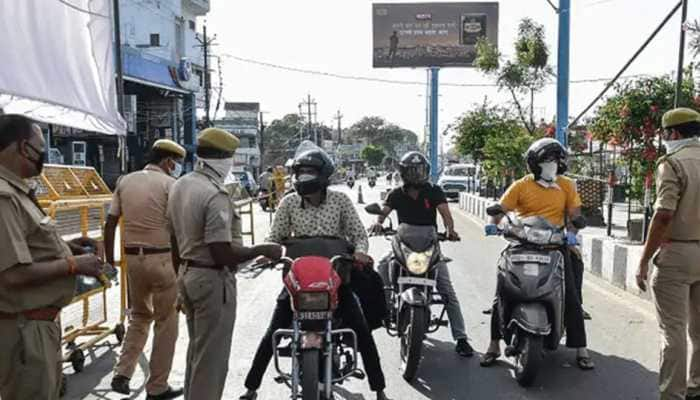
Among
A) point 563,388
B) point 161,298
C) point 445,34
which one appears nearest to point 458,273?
point 563,388

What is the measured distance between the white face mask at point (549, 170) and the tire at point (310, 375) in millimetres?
2714

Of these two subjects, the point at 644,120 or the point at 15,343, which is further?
the point at 644,120

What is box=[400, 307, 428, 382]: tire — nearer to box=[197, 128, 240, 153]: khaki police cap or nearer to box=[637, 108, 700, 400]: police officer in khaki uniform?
box=[637, 108, 700, 400]: police officer in khaki uniform

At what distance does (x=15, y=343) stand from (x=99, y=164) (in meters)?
37.2

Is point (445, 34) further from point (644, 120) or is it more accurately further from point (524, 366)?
point (524, 366)

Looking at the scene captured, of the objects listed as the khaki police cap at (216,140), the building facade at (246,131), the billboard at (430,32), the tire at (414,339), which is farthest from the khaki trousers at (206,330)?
the building facade at (246,131)

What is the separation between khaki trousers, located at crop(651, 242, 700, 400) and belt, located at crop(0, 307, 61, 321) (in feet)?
11.9

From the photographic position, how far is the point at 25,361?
295 centimetres

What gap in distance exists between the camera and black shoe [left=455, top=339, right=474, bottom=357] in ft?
19.8

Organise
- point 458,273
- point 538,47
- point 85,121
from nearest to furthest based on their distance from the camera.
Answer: point 85,121
point 458,273
point 538,47

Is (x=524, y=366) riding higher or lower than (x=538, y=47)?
lower

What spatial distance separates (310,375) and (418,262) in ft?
6.10

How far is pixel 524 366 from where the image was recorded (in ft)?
16.6

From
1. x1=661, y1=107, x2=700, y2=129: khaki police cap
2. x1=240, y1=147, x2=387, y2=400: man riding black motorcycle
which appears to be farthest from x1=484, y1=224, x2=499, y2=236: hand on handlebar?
x1=661, y1=107, x2=700, y2=129: khaki police cap
